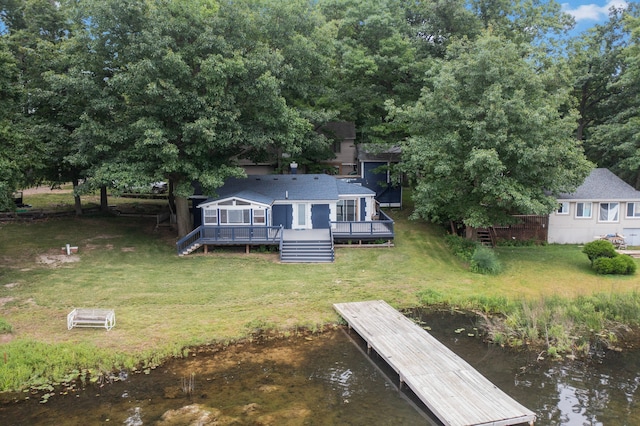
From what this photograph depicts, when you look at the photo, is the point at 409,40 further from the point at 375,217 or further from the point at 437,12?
the point at 375,217

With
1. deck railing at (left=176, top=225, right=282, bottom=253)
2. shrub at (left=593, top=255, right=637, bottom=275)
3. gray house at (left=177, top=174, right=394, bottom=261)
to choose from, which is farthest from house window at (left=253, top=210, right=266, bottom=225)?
shrub at (left=593, top=255, right=637, bottom=275)

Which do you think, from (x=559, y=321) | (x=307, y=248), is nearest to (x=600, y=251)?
(x=559, y=321)

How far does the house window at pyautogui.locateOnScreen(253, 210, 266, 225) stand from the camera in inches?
1013

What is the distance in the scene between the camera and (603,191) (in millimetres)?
27906

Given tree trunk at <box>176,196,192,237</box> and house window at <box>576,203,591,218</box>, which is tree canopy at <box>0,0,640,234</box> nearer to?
tree trunk at <box>176,196,192,237</box>

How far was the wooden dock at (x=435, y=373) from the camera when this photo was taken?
409 inches

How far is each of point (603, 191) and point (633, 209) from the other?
1916mm

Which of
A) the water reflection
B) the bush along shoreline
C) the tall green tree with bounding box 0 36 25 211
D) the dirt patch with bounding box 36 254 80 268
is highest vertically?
the tall green tree with bounding box 0 36 25 211

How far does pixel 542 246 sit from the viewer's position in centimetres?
2709

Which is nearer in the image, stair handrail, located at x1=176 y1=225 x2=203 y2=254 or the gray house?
stair handrail, located at x1=176 y1=225 x2=203 y2=254

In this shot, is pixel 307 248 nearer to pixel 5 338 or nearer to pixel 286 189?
pixel 286 189

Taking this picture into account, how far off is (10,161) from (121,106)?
23.5 feet

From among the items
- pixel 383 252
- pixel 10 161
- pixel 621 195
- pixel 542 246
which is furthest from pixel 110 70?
pixel 621 195

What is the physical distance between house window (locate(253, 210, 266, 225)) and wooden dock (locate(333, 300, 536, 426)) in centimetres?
1006
